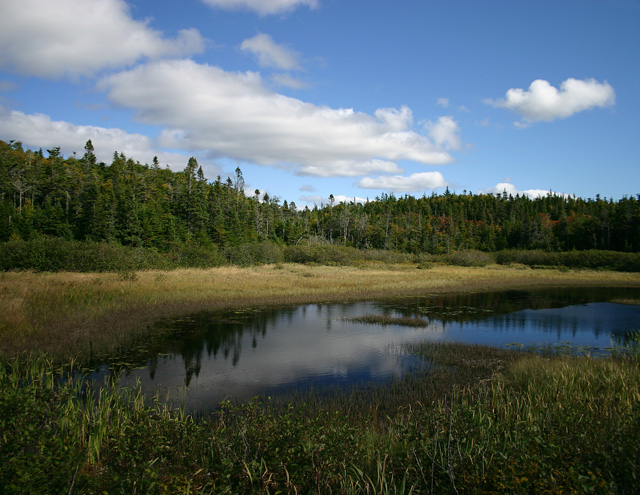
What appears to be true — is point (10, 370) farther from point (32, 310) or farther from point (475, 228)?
point (475, 228)

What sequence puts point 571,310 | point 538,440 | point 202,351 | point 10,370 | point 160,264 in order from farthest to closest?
point 160,264 → point 571,310 → point 202,351 → point 10,370 → point 538,440

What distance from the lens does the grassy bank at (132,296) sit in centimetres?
1491

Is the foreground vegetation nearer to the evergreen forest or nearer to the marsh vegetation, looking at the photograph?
the marsh vegetation

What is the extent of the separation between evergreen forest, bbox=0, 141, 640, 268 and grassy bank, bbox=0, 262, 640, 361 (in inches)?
787

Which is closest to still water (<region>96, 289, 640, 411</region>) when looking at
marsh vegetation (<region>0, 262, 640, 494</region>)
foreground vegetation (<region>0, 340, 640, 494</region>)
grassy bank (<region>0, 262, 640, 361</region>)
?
marsh vegetation (<region>0, 262, 640, 494</region>)

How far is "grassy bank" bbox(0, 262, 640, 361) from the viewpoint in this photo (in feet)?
48.9

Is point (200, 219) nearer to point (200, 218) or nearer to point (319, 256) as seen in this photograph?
point (200, 218)

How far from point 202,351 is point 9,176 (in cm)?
8168

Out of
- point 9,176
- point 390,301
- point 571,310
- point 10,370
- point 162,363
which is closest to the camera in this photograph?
point 10,370

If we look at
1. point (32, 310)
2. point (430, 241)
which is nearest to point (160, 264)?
point (32, 310)

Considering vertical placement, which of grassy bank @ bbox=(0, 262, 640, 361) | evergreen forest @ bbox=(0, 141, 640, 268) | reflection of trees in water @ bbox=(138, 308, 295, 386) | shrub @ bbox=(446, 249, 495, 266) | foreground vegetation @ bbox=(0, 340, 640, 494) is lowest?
reflection of trees in water @ bbox=(138, 308, 295, 386)

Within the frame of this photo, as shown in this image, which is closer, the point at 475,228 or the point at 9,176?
the point at 9,176

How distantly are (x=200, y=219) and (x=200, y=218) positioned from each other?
0.21 metres

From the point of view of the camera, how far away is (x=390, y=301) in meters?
30.1
